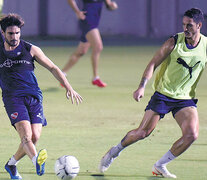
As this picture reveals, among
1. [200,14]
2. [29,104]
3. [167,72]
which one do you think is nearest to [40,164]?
[29,104]

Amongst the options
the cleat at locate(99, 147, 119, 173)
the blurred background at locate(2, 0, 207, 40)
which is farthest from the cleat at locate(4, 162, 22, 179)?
the blurred background at locate(2, 0, 207, 40)

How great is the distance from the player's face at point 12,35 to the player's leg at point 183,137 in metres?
1.84

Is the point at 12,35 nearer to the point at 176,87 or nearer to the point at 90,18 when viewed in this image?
the point at 176,87

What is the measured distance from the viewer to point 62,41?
1101 inches

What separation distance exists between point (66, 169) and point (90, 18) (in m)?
7.82

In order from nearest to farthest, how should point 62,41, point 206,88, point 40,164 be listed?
point 40,164 → point 206,88 → point 62,41

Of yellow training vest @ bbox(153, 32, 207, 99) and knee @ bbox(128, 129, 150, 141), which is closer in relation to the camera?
knee @ bbox(128, 129, 150, 141)

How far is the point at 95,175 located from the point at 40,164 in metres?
0.95

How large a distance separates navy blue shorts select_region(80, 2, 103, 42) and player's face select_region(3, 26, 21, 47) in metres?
7.15

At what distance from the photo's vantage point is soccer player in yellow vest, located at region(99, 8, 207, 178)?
7.63 metres

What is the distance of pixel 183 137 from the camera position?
753 centimetres

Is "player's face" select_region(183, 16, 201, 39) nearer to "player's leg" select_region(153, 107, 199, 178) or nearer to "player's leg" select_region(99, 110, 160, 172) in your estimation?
"player's leg" select_region(153, 107, 199, 178)

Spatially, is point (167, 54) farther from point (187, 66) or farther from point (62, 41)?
point (62, 41)

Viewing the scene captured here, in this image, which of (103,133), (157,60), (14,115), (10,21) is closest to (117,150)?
(157,60)
